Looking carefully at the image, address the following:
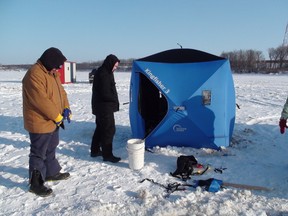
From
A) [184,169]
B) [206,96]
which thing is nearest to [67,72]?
[206,96]

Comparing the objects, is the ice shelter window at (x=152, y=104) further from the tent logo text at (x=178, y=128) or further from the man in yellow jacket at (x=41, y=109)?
the man in yellow jacket at (x=41, y=109)

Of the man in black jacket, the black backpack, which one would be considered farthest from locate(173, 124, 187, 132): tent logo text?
the man in black jacket

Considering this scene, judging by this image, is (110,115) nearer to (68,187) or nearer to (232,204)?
(68,187)

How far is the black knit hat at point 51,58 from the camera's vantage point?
3.82 meters

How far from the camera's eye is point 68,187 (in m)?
4.11

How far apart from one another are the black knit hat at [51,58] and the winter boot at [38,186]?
1.43m

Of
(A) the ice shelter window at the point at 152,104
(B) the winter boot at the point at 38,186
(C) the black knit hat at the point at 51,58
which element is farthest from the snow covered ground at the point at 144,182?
(C) the black knit hat at the point at 51,58

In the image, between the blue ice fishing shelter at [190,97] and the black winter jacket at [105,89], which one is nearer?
the black winter jacket at [105,89]

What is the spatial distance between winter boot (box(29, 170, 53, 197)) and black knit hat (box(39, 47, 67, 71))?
4.68 ft

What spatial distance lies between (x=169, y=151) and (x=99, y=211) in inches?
92.7

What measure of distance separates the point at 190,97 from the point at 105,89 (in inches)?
62.9

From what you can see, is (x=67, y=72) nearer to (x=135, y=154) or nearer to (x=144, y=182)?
(x=135, y=154)

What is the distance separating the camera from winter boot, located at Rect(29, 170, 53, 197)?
3.82m

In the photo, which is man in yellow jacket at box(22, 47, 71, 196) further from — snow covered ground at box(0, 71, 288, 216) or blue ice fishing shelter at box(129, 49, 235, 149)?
blue ice fishing shelter at box(129, 49, 235, 149)
